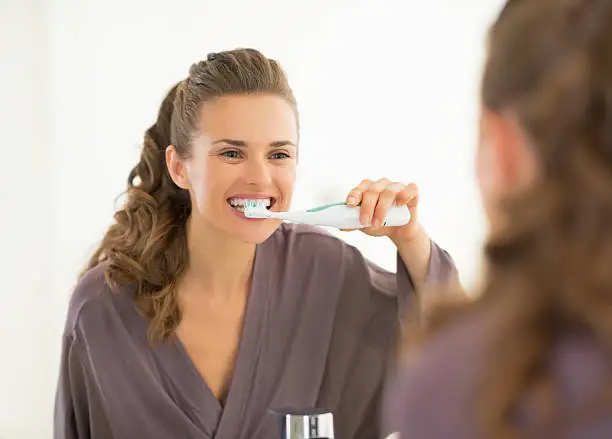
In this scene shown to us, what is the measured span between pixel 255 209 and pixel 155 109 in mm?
666

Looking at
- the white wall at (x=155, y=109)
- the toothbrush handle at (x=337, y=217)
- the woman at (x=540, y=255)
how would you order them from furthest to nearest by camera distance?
the white wall at (x=155, y=109), the toothbrush handle at (x=337, y=217), the woman at (x=540, y=255)

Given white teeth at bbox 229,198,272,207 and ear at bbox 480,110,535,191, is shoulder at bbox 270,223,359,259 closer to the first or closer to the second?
white teeth at bbox 229,198,272,207

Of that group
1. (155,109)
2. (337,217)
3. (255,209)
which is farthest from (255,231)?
(155,109)

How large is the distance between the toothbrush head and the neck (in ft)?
0.29

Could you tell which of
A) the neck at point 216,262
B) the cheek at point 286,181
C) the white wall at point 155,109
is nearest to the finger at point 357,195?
the cheek at point 286,181

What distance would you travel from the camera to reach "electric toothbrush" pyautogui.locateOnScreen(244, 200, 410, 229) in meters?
1.00

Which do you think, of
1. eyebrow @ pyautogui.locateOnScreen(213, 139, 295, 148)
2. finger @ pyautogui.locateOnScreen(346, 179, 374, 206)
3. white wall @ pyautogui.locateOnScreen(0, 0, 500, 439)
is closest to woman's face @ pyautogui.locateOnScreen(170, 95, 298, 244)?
eyebrow @ pyautogui.locateOnScreen(213, 139, 295, 148)

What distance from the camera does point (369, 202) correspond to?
1.01 meters

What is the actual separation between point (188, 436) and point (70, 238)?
2.42 feet

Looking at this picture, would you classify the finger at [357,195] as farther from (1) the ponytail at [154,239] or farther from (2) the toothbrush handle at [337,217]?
(1) the ponytail at [154,239]

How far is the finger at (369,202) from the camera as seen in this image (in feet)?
3.31

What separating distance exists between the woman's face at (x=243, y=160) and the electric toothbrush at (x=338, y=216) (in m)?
0.06

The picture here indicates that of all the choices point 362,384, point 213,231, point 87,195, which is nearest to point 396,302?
point 362,384

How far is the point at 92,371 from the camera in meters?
1.10
